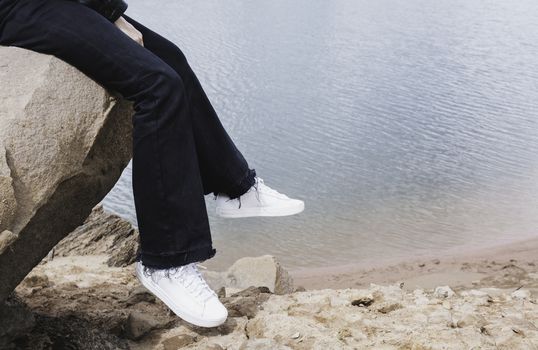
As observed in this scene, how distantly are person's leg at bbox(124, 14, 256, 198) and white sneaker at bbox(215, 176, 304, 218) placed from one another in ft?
0.39

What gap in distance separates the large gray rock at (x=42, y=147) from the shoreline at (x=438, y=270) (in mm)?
3842

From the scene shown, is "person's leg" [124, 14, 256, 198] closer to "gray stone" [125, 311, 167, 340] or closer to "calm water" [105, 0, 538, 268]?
"gray stone" [125, 311, 167, 340]

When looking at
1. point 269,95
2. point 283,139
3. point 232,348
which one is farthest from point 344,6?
point 232,348

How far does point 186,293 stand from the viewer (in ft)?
8.14

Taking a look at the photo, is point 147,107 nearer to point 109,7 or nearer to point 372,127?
point 109,7

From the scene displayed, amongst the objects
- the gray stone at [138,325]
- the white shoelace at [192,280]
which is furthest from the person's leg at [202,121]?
the gray stone at [138,325]

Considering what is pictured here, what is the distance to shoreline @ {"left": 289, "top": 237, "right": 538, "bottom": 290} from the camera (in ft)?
20.1

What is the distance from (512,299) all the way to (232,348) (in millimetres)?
1834

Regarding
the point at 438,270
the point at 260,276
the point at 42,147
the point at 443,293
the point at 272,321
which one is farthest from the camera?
the point at 438,270

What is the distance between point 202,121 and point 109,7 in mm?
495

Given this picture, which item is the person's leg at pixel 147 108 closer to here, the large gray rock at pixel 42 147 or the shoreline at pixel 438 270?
the large gray rock at pixel 42 147

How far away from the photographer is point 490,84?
1162 cm

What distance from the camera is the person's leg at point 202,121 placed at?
8.66ft

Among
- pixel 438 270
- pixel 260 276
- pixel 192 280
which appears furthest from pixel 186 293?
pixel 438 270
